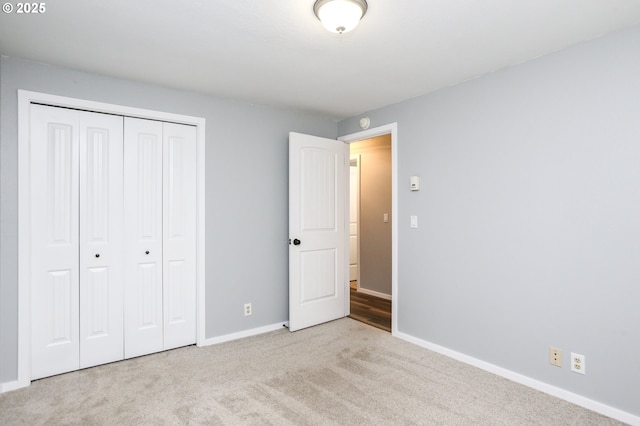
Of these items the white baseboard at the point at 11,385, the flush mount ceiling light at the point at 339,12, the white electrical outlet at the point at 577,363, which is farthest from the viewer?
the white baseboard at the point at 11,385

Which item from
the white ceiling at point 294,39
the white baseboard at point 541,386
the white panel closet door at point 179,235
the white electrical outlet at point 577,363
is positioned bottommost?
the white baseboard at point 541,386

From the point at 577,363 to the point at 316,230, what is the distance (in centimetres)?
246

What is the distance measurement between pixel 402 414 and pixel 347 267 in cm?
208

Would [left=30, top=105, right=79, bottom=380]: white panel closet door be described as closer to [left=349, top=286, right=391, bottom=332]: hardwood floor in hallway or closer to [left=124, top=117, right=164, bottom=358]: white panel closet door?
[left=124, top=117, right=164, bottom=358]: white panel closet door

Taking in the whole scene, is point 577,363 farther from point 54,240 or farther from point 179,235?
point 54,240

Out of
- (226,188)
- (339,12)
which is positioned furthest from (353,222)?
(339,12)

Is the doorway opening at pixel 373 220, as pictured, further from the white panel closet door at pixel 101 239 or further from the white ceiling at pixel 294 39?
the white panel closet door at pixel 101 239

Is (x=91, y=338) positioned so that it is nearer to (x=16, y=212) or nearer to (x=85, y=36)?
(x=16, y=212)

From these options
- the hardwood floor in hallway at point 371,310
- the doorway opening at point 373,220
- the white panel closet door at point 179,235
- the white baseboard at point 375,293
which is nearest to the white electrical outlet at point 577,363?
the hardwood floor in hallway at point 371,310

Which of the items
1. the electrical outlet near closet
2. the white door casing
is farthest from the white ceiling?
the white door casing

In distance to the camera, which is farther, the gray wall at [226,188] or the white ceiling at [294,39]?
the gray wall at [226,188]

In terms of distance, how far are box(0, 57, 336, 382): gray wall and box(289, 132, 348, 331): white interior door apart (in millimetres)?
205

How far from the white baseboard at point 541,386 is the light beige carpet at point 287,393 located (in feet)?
0.17

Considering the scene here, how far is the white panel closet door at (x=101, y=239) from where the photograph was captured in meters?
2.74
